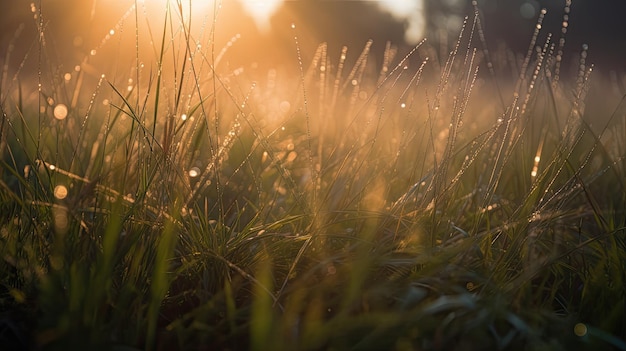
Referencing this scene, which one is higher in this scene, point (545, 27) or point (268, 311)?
point (545, 27)

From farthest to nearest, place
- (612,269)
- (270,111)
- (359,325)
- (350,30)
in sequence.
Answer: (350,30) < (270,111) < (612,269) < (359,325)

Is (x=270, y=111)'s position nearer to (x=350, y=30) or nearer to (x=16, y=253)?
(x=16, y=253)

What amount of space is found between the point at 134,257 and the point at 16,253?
0.78ft

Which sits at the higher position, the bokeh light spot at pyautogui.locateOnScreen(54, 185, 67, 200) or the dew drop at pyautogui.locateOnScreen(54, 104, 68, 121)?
the dew drop at pyautogui.locateOnScreen(54, 104, 68, 121)

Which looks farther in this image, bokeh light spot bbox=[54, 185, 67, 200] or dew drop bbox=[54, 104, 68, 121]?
dew drop bbox=[54, 104, 68, 121]

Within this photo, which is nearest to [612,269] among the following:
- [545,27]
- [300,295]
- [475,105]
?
[300,295]

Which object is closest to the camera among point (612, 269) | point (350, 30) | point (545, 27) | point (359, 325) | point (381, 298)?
point (359, 325)

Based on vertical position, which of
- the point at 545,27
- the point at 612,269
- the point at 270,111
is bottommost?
the point at 612,269

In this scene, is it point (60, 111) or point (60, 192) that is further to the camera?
point (60, 111)

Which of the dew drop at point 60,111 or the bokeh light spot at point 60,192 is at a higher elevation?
the dew drop at point 60,111

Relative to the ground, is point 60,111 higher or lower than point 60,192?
higher

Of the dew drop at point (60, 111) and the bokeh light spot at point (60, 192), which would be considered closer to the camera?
the bokeh light spot at point (60, 192)

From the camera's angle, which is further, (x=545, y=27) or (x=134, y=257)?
(x=545, y=27)

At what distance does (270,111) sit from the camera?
374cm
